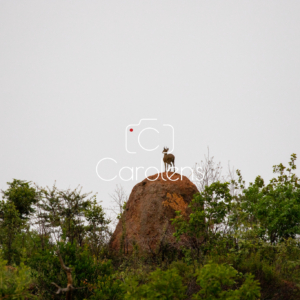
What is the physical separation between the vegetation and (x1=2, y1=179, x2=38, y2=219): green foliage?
118 inches

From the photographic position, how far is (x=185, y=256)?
41.6 feet

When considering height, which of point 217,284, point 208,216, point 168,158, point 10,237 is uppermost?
point 168,158

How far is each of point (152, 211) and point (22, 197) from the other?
1218cm

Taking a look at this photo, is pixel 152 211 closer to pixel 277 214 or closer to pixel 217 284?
pixel 277 214

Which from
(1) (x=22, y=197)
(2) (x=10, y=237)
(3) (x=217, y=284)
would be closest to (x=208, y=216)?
(3) (x=217, y=284)

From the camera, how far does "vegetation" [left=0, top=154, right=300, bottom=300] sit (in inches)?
253

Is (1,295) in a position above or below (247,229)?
below

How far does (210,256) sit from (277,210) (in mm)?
4696

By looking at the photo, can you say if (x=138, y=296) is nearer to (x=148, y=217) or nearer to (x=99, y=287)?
(x=99, y=287)

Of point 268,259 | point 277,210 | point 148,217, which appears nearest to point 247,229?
point 268,259

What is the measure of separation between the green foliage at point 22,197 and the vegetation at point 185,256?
2991mm

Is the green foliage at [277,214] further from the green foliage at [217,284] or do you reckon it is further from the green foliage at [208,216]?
the green foliage at [217,284]

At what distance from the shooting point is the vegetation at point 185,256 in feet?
21.0

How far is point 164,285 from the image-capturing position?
614cm
